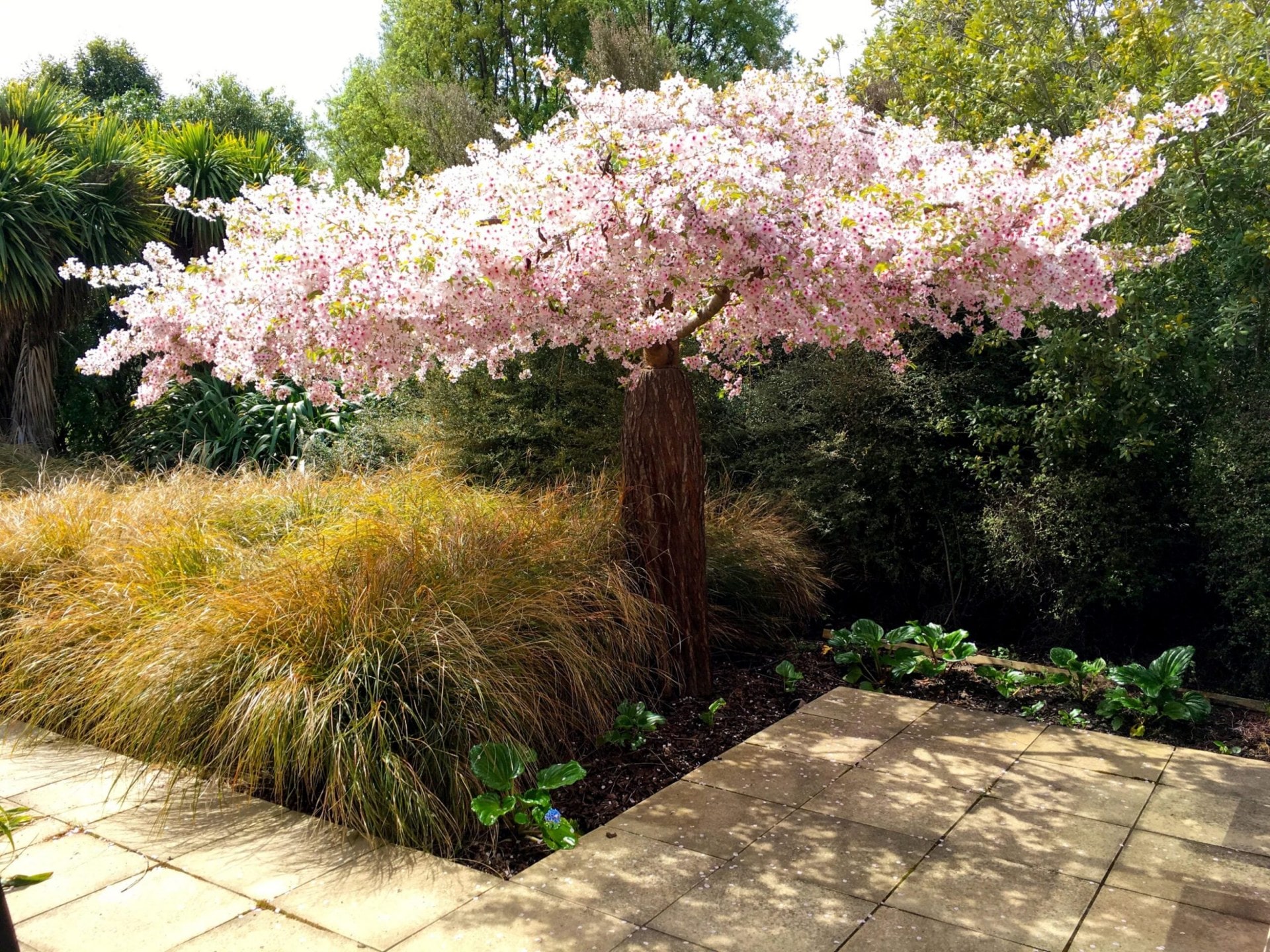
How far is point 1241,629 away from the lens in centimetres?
498

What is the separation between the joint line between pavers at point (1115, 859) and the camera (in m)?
2.71

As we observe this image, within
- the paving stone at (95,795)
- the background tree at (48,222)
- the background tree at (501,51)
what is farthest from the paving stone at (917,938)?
the background tree at (501,51)

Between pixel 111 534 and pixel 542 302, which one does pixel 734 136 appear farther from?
pixel 111 534

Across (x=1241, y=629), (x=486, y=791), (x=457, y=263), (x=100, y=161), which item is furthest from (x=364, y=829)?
(x=100, y=161)

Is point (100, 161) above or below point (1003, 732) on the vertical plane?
above

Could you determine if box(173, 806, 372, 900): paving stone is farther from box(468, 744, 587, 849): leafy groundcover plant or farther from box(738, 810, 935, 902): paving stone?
box(738, 810, 935, 902): paving stone

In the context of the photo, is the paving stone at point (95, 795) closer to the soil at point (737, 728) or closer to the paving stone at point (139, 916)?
the paving stone at point (139, 916)

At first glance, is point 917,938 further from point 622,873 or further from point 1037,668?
point 1037,668

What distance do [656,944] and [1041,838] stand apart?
1.43 m

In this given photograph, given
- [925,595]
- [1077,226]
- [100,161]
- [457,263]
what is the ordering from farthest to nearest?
1. [100,161]
2. [925,595]
3. [1077,226]
4. [457,263]

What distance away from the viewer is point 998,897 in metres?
2.91

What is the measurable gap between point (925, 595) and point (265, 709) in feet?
14.9

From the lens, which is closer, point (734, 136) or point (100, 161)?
point (734, 136)

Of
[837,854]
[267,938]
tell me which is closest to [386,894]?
[267,938]
